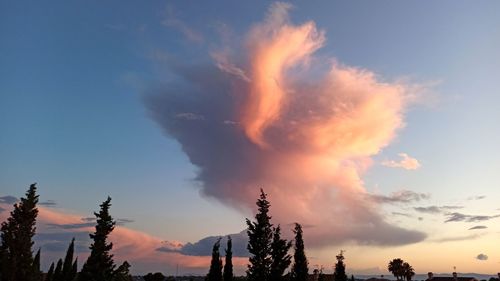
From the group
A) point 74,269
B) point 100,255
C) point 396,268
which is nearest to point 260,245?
point 100,255

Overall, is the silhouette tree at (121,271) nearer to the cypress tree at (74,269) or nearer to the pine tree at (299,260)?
the pine tree at (299,260)

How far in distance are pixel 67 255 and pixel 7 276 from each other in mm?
44600

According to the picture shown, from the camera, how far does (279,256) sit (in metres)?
39.7

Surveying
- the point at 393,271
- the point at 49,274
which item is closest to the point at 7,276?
the point at 49,274

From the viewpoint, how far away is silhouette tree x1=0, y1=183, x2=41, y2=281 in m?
45.7

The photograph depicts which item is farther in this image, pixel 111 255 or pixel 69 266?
pixel 69 266

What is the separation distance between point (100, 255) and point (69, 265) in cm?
5000

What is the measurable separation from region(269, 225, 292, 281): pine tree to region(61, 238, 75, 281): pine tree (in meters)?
56.2

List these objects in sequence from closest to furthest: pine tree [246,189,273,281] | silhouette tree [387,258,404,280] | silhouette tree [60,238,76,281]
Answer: pine tree [246,189,273,281]
silhouette tree [60,238,76,281]
silhouette tree [387,258,404,280]

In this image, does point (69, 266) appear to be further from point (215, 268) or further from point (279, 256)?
point (279, 256)

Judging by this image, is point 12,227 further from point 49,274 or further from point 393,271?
point 393,271

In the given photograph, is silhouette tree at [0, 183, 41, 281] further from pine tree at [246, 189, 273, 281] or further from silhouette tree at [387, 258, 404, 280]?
silhouette tree at [387, 258, 404, 280]

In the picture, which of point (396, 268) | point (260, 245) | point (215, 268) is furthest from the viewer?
point (396, 268)

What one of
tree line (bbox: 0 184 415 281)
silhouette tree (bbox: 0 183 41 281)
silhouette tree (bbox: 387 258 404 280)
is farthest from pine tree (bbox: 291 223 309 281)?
silhouette tree (bbox: 387 258 404 280)
